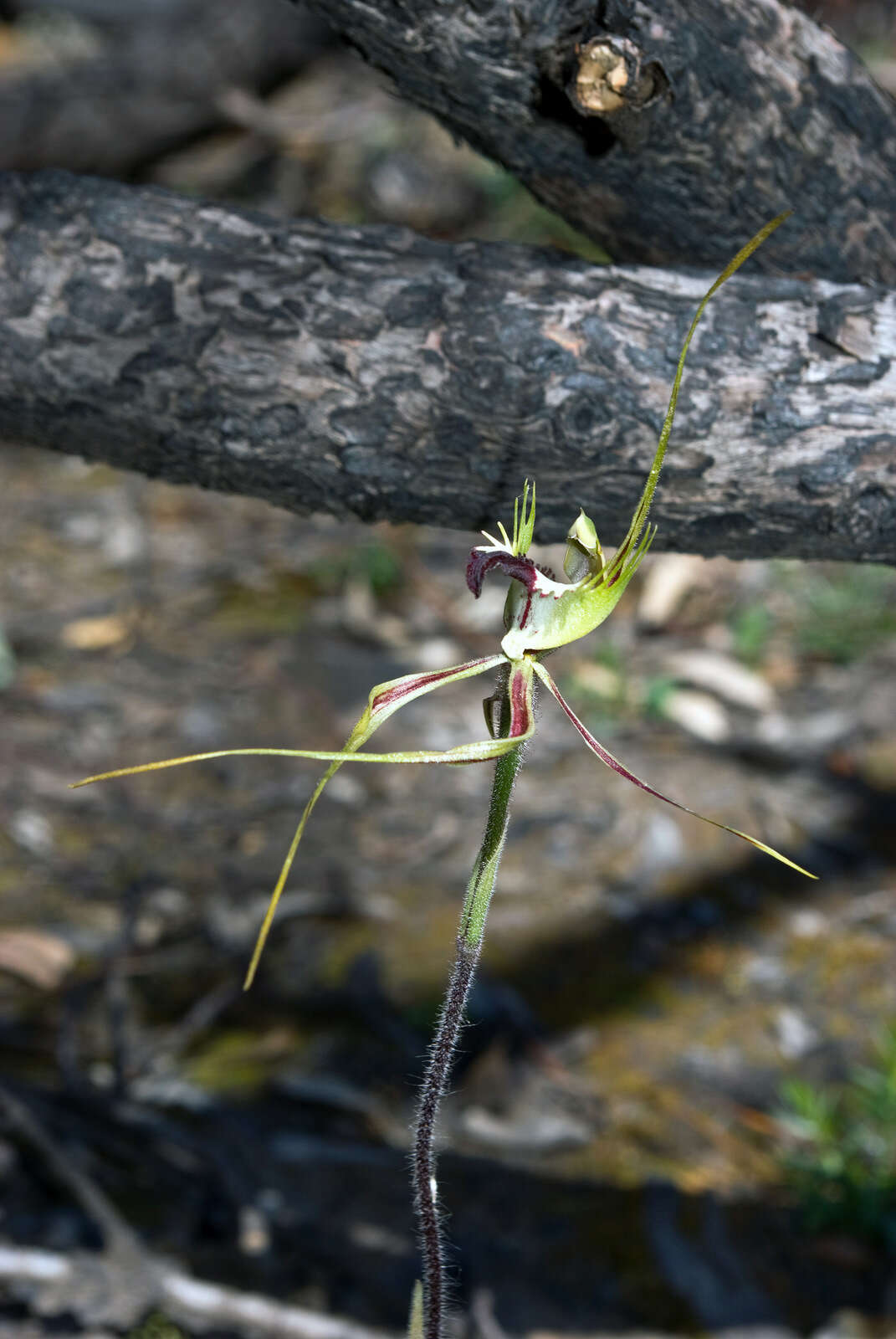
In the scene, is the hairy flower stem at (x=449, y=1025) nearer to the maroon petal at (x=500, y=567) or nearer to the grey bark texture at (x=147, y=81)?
the maroon petal at (x=500, y=567)

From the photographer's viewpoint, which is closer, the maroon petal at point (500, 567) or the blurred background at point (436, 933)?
the maroon petal at point (500, 567)

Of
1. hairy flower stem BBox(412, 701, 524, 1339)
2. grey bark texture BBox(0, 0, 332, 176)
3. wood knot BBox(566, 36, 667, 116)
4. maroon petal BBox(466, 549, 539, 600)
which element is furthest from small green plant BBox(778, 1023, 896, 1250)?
grey bark texture BBox(0, 0, 332, 176)

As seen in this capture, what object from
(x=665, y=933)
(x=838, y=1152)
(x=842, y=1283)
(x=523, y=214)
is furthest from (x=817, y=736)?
(x=523, y=214)

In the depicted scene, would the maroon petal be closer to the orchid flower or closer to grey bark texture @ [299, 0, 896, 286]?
the orchid flower

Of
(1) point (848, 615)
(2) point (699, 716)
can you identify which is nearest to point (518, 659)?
(2) point (699, 716)

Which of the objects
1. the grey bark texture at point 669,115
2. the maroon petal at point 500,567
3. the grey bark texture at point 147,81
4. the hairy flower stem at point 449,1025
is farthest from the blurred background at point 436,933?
the grey bark texture at point 147,81

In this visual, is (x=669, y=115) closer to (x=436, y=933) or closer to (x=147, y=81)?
(x=436, y=933)
